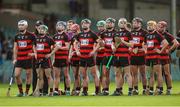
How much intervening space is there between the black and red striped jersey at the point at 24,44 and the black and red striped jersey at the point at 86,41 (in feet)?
4.78

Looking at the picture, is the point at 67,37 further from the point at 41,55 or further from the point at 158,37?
the point at 158,37

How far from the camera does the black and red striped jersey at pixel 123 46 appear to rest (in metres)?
25.9

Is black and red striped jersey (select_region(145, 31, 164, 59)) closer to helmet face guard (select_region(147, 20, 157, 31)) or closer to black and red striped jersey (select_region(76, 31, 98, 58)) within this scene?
helmet face guard (select_region(147, 20, 157, 31))

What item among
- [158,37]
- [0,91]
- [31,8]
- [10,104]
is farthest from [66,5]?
[10,104]

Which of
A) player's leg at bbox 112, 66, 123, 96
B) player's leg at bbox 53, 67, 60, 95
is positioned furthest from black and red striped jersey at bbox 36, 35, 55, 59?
player's leg at bbox 112, 66, 123, 96

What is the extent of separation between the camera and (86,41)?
26.2 meters

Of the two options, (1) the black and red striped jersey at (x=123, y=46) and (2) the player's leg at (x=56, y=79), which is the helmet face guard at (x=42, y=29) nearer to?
(2) the player's leg at (x=56, y=79)

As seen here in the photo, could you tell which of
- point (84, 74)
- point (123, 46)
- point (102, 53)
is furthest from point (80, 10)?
point (123, 46)

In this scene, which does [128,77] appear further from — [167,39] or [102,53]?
[167,39]

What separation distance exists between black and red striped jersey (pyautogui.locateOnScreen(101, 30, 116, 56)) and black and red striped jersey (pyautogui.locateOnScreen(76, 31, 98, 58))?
0.35 m

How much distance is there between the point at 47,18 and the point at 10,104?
23.1 meters

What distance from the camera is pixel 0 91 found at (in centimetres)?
2917

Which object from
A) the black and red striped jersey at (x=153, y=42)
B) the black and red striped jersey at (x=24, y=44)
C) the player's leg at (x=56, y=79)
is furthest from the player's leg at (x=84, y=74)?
the black and red striped jersey at (x=153, y=42)

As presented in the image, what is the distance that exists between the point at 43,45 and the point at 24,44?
0.59 metres
